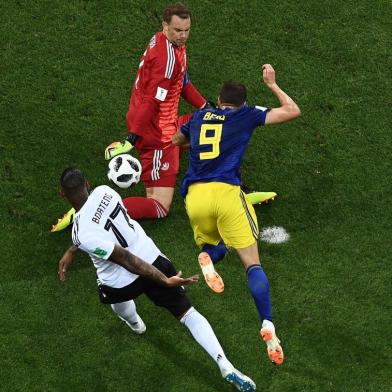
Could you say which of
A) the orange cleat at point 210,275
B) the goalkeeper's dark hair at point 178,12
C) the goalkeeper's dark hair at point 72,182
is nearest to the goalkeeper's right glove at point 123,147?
the goalkeeper's dark hair at point 178,12

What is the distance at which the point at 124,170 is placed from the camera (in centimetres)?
802

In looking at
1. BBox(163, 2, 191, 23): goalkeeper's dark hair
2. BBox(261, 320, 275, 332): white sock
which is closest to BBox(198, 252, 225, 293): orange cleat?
BBox(261, 320, 275, 332): white sock

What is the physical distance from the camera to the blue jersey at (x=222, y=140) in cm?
643

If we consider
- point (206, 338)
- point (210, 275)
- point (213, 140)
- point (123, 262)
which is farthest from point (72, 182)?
point (206, 338)

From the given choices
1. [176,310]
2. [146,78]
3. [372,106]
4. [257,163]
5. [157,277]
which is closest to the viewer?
[157,277]

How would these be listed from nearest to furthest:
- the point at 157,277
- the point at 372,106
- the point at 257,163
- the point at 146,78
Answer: the point at 157,277, the point at 146,78, the point at 257,163, the point at 372,106

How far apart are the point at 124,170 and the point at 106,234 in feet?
7.79

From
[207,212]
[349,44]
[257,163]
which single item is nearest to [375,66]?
[349,44]

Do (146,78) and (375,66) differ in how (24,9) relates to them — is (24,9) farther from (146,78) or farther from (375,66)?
(375,66)

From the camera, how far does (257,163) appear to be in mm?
8719

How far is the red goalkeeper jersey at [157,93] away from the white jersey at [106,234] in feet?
6.51

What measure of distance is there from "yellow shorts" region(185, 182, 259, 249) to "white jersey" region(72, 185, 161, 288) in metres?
0.71

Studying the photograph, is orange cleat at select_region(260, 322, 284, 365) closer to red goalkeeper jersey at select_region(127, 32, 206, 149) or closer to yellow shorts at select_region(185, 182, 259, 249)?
yellow shorts at select_region(185, 182, 259, 249)

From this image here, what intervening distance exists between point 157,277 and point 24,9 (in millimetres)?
5417
